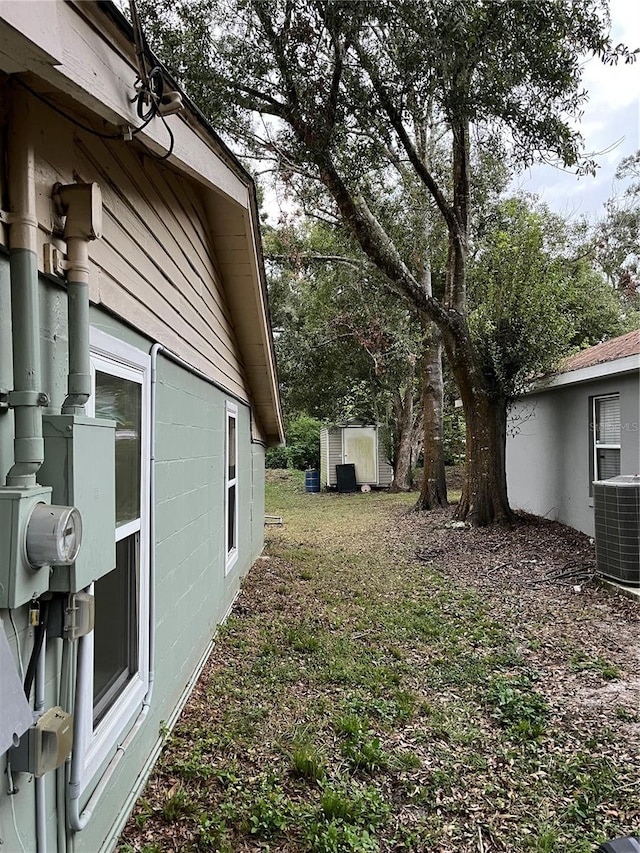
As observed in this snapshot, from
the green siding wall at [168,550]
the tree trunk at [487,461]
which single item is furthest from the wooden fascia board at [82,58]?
the tree trunk at [487,461]

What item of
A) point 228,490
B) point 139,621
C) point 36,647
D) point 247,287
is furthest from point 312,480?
point 36,647

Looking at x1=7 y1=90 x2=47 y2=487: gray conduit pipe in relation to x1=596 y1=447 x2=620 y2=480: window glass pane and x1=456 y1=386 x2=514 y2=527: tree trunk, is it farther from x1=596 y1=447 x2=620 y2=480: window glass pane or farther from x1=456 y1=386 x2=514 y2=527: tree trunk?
x1=456 y1=386 x2=514 y2=527: tree trunk

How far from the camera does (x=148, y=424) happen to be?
274 cm

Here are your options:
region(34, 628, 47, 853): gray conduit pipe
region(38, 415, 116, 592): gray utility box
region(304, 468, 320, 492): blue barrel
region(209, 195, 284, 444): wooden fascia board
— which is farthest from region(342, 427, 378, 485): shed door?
region(34, 628, 47, 853): gray conduit pipe

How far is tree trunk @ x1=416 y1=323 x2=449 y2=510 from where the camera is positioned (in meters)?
12.3

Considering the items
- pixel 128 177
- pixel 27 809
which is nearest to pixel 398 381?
pixel 128 177

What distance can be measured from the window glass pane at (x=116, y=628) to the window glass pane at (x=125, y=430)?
17 centimetres

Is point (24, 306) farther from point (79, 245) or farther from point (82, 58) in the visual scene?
point (82, 58)

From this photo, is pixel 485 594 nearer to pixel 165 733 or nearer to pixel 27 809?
pixel 165 733

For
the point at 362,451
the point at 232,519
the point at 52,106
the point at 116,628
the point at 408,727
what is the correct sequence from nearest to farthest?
1. the point at 52,106
2. the point at 116,628
3. the point at 408,727
4. the point at 232,519
5. the point at 362,451

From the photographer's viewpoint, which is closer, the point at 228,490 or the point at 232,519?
the point at 228,490

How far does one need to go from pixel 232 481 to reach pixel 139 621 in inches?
132

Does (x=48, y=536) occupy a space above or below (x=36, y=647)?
above

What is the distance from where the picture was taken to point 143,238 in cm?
273
